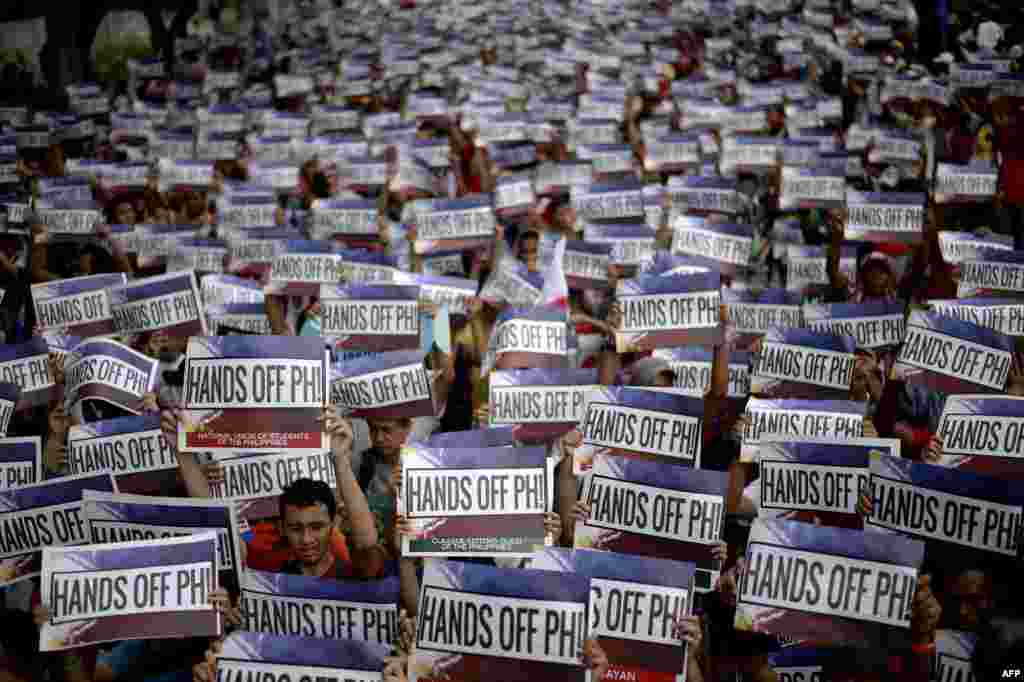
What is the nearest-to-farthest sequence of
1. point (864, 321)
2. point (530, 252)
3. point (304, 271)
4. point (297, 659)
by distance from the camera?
1. point (297, 659)
2. point (864, 321)
3. point (304, 271)
4. point (530, 252)

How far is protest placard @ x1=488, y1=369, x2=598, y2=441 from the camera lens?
24.7 ft

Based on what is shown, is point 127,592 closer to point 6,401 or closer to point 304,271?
point 6,401

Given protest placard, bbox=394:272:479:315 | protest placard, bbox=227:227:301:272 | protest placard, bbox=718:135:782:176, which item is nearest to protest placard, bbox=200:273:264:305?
protest placard, bbox=227:227:301:272

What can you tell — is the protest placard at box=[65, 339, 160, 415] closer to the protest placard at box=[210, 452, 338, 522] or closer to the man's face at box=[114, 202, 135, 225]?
the protest placard at box=[210, 452, 338, 522]

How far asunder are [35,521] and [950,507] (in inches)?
155

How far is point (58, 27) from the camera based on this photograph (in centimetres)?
2939

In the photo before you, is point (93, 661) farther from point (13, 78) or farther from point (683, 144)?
point (13, 78)

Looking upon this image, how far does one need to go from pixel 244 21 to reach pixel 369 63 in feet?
42.4

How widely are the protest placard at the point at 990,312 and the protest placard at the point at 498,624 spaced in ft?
13.7

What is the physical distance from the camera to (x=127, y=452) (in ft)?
23.2

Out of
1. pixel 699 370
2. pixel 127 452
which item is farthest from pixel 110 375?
pixel 699 370

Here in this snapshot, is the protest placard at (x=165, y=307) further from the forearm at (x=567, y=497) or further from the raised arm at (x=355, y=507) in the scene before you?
the forearm at (x=567, y=497)

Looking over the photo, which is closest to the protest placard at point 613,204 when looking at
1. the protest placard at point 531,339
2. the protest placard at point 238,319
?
the protest placard at point 238,319

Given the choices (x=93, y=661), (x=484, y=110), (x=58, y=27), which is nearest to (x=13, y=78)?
(x=58, y=27)
